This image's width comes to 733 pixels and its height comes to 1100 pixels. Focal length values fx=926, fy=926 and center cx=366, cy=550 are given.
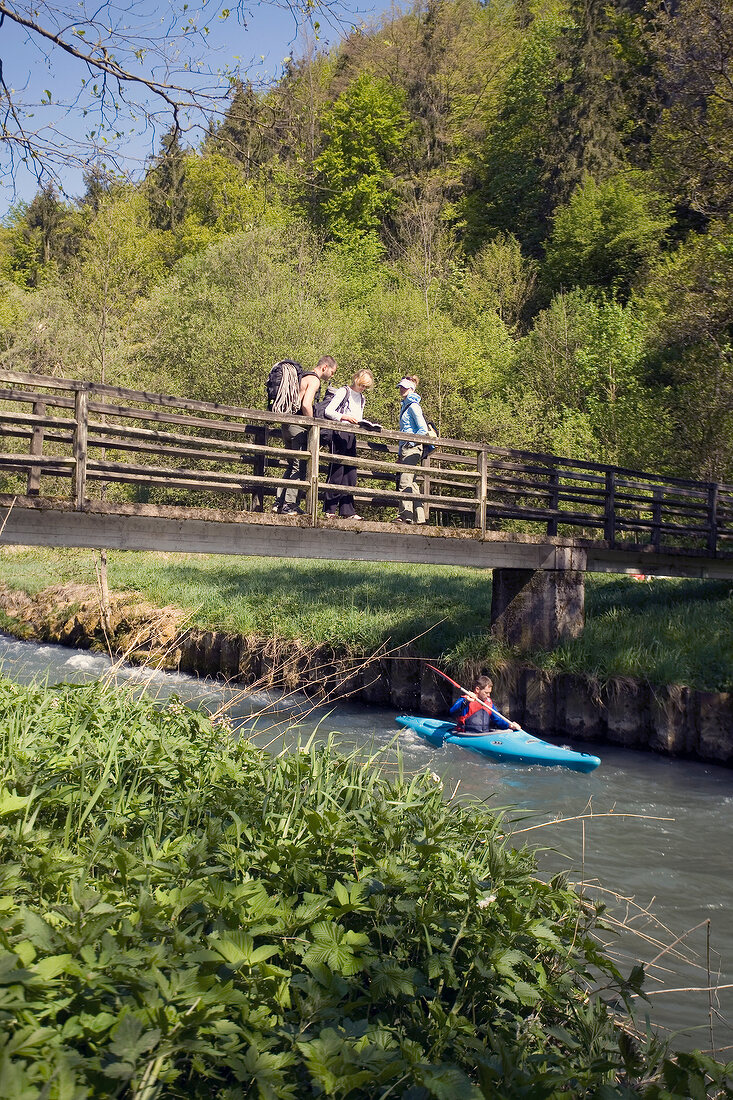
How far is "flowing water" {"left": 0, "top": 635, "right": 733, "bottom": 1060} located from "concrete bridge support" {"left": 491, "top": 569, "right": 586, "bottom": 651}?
2267 millimetres

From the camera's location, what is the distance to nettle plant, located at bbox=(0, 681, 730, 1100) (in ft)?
8.60

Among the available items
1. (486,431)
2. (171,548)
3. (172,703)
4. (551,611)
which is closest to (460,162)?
(486,431)

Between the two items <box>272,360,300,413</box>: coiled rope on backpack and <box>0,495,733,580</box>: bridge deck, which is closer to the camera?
<box>0,495,733,580</box>: bridge deck

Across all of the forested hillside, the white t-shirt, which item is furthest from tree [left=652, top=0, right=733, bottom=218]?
the white t-shirt

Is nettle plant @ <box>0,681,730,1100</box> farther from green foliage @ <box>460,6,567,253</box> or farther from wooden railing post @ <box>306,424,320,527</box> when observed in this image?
A: green foliage @ <box>460,6,567,253</box>

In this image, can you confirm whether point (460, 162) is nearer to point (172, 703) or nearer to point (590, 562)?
point (590, 562)

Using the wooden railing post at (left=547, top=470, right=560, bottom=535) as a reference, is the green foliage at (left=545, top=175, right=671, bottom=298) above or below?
above

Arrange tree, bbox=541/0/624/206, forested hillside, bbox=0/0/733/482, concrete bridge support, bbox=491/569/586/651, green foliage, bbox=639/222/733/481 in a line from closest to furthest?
concrete bridge support, bbox=491/569/586/651, green foliage, bbox=639/222/733/481, forested hillside, bbox=0/0/733/482, tree, bbox=541/0/624/206

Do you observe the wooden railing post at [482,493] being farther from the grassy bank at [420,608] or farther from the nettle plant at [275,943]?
the nettle plant at [275,943]

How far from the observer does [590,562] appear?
16.0 meters

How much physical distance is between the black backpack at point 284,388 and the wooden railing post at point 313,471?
887 mm

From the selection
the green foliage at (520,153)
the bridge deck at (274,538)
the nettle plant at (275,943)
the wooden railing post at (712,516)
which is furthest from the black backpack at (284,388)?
the green foliage at (520,153)

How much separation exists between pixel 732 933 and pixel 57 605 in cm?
1833

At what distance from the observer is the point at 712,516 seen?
18.1 meters
